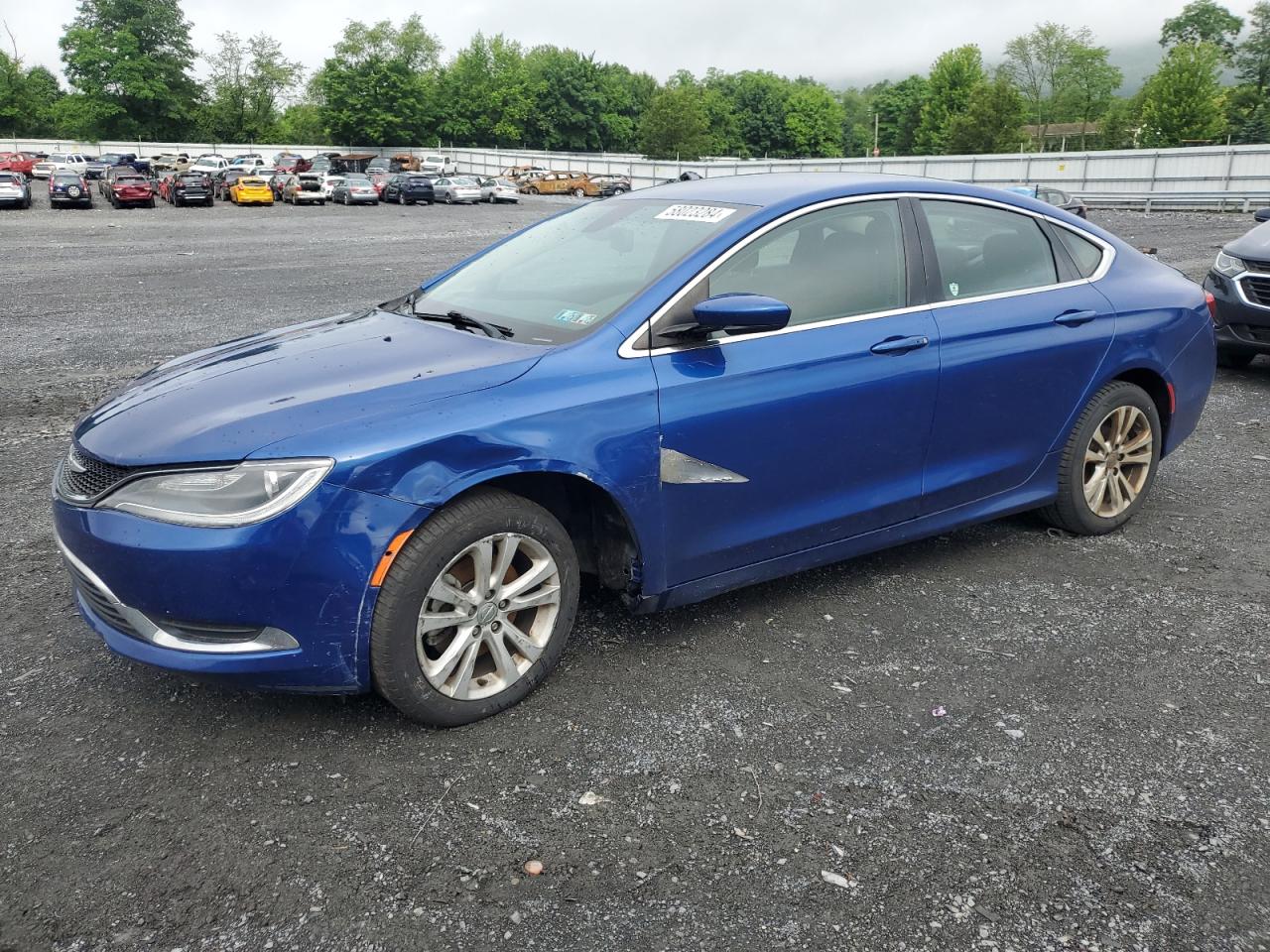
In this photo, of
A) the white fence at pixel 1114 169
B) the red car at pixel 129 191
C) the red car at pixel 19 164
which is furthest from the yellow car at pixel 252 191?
→ the red car at pixel 19 164

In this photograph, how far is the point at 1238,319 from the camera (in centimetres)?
837

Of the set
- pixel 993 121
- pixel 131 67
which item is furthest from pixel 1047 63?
pixel 131 67

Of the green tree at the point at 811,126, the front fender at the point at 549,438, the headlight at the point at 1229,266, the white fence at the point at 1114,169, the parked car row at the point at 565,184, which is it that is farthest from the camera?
the green tree at the point at 811,126

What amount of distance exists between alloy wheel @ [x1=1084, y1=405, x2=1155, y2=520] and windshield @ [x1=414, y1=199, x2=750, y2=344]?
215 cm

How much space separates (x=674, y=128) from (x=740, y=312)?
342 feet

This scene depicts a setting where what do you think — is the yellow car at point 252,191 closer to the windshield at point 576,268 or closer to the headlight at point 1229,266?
the headlight at point 1229,266

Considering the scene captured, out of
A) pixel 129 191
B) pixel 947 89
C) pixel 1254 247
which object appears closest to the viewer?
pixel 1254 247

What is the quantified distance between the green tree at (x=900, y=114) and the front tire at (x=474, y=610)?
120 metres

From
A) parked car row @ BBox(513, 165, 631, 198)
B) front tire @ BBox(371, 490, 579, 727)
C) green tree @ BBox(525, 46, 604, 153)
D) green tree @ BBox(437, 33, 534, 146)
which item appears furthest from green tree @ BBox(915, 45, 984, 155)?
front tire @ BBox(371, 490, 579, 727)

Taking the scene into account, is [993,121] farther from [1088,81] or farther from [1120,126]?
[1088,81]

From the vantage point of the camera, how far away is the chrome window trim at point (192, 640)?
2881 mm

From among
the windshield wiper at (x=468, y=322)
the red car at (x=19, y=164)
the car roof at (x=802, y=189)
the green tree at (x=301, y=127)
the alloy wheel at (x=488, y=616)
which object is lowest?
the alloy wheel at (x=488, y=616)

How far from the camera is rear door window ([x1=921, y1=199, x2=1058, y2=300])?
419cm

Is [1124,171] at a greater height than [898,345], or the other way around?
[1124,171]
